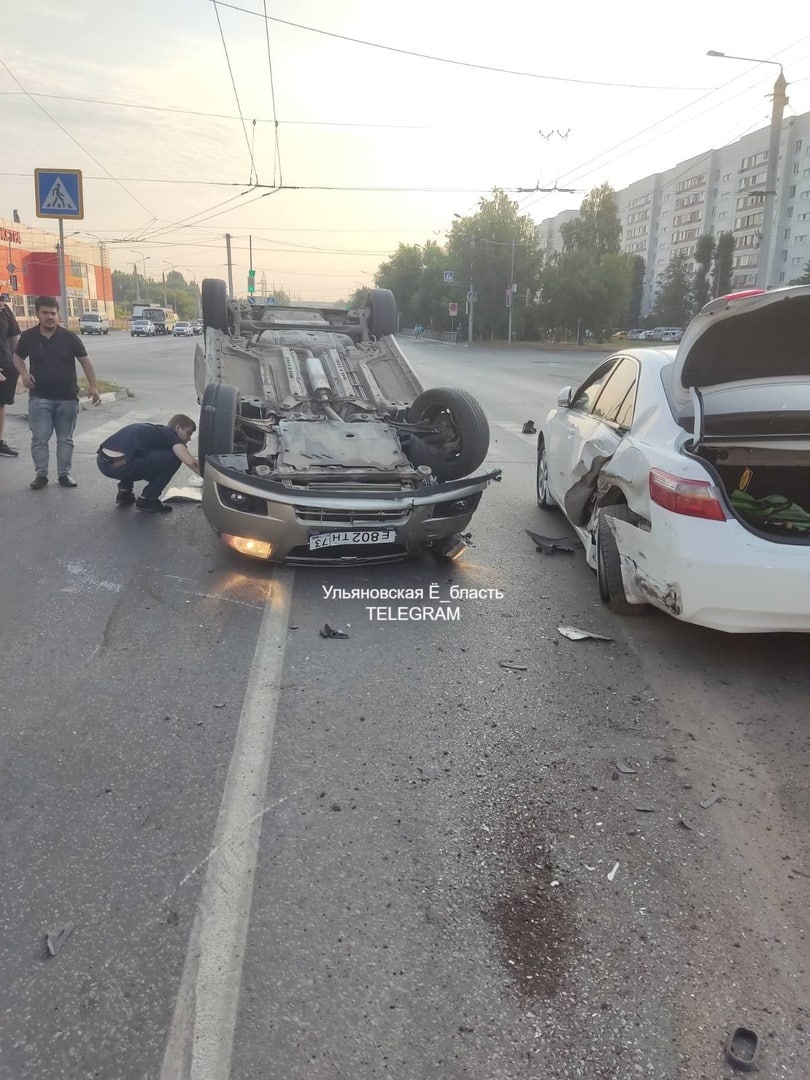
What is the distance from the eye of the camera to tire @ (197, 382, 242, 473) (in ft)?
19.0

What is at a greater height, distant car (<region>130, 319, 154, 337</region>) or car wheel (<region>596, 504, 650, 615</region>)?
distant car (<region>130, 319, 154, 337</region>)

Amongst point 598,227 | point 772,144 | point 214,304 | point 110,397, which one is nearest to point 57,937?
point 214,304

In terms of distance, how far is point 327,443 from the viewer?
19.6ft

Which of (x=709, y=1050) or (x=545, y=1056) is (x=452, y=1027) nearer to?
(x=545, y=1056)

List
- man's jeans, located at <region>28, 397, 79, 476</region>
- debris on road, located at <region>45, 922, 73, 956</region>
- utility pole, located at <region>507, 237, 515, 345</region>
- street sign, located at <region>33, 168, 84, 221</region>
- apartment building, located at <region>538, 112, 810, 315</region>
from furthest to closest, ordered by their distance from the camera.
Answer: apartment building, located at <region>538, 112, 810, 315</region> < utility pole, located at <region>507, 237, 515, 345</region> < street sign, located at <region>33, 168, 84, 221</region> < man's jeans, located at <region>28, 397, 79, 476</region> < debris on road, located at <region>45, 922, 73, 956</region>

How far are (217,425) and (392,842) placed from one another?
3.84 m

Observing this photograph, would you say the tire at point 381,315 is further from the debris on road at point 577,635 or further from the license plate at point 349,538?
the debris on road at point 577,635

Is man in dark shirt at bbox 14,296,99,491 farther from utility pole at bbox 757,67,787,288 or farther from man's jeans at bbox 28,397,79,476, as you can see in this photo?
utility pole at bbox 757,67,787,288

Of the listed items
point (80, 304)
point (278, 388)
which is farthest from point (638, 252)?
point (278, 388)

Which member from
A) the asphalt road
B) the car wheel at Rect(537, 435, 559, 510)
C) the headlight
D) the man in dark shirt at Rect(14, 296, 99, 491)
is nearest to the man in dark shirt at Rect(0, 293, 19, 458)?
the man in dark shirt at Rect(14, 296, 99, 491)

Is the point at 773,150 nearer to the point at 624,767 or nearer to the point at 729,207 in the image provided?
the point at 624,767

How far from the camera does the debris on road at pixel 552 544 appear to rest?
6199mm

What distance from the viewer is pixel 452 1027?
2.00 m

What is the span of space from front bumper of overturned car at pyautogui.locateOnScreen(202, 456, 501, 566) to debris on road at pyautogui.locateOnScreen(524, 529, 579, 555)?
37.8 inches
